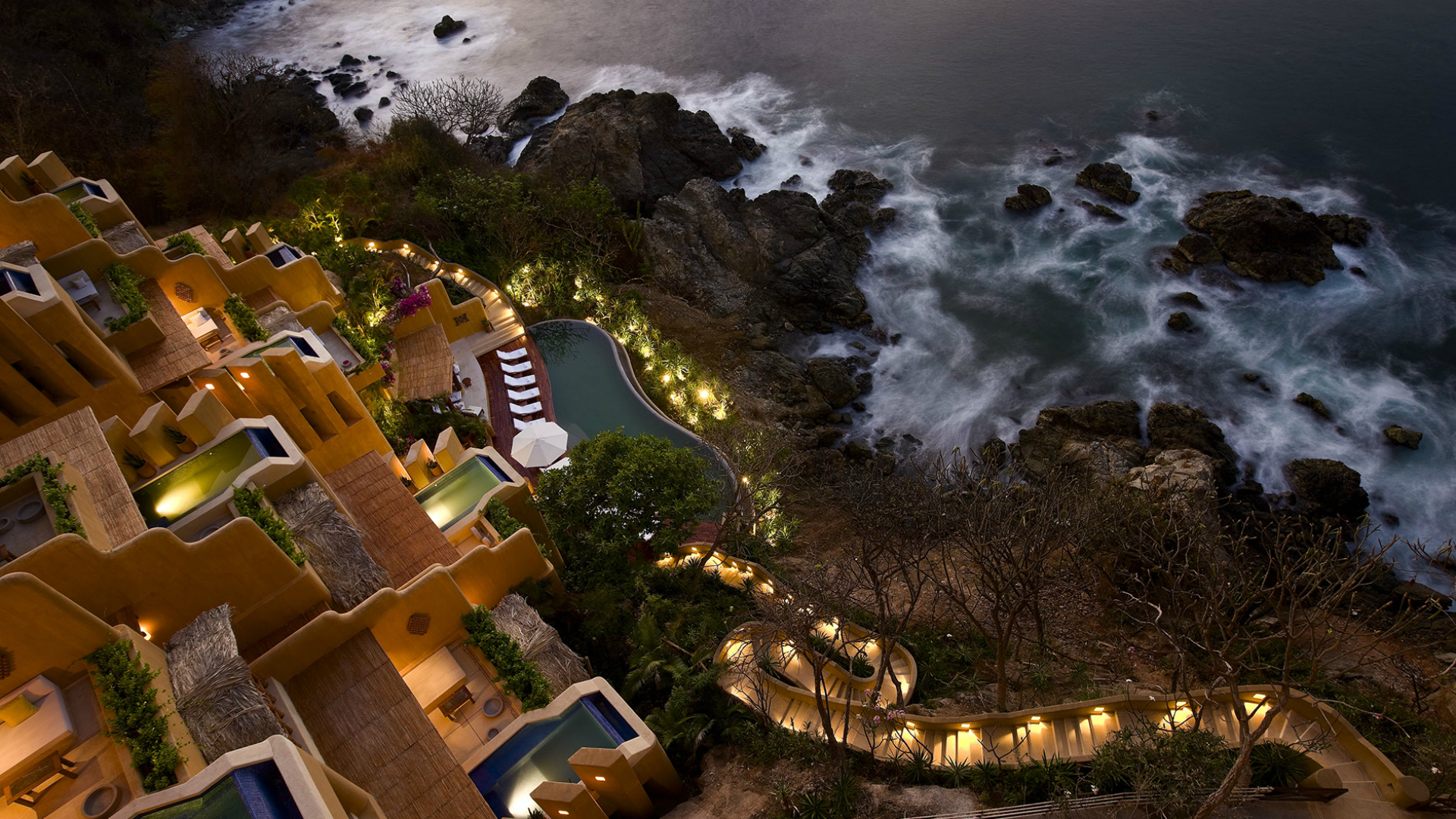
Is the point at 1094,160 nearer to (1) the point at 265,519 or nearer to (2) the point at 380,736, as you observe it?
(1) the point at 265,519

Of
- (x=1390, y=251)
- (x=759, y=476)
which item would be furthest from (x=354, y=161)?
(x=1390, y=251)

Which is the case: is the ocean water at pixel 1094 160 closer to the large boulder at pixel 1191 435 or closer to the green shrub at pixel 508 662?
the large boulder at pixel 1191 435

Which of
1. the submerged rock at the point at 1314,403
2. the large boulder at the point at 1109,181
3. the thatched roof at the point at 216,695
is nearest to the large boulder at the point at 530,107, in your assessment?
the large boulder at the point at 1109,181

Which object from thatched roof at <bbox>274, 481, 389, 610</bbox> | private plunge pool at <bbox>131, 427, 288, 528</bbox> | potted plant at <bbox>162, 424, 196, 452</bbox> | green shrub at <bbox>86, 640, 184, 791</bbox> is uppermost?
potted plant at <bbox>162, 424, 196, 452</bbox>

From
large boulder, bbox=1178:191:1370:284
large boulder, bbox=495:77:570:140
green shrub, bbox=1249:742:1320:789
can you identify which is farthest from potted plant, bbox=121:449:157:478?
large boulder, bbox=495:77:570:140

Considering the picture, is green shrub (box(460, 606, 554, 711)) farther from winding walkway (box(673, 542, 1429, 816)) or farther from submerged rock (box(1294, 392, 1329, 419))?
submerged rock (box(1294, 392, 1329, 419))

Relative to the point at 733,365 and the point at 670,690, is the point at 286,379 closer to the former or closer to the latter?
the point at 670,690

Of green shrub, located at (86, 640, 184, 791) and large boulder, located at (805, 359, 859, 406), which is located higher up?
green shrub, located at (86, 640, 184, 791)
